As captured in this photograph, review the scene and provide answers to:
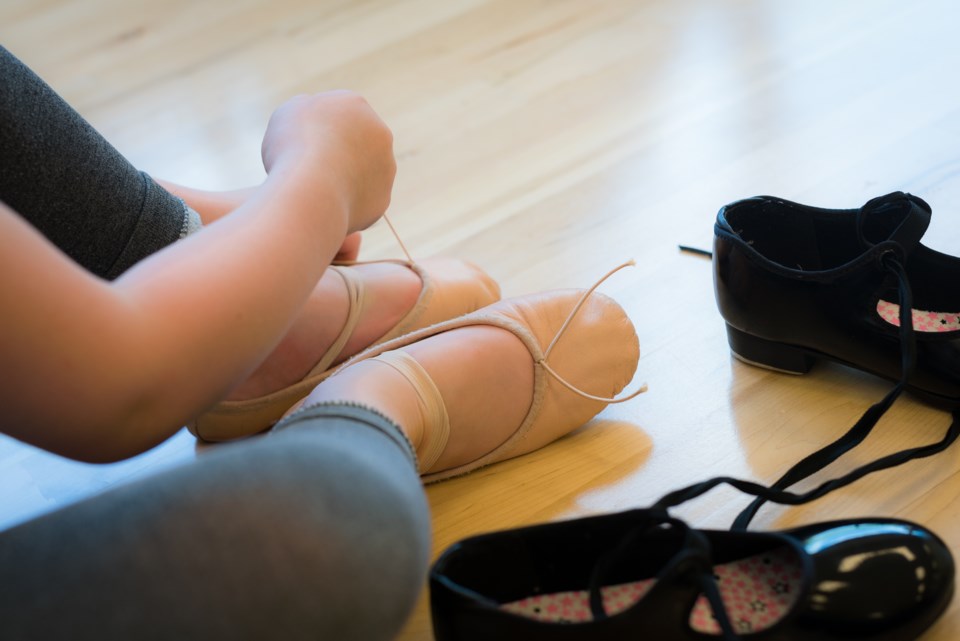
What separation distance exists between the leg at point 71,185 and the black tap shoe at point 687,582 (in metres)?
0.39

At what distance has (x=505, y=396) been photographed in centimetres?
80

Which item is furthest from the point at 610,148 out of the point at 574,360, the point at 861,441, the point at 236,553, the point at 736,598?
the point at 236,553

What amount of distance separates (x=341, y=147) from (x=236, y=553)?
33cm

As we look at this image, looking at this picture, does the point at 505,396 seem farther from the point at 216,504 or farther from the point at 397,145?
the point at 397,145

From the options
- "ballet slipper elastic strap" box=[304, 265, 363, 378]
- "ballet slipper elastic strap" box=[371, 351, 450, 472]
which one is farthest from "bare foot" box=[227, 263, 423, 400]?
"ballet slipper elastic strap" box=[371, 351, 450, 472]

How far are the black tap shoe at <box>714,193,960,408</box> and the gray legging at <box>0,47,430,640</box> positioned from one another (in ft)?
1.24

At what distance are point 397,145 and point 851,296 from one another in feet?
2.47

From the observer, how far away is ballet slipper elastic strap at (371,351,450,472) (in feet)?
2.44

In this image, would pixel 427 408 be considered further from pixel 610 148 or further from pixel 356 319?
pixel 610 148

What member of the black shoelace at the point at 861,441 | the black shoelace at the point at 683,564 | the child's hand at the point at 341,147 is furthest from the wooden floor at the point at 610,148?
the child's hand at the point at 341,147

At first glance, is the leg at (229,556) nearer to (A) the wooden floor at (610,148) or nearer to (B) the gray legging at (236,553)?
(B) the gray legging at (236,553)

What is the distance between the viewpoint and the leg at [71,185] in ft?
2.46

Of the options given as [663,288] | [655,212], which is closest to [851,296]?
[663,288]

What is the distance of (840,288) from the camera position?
2.56ft
